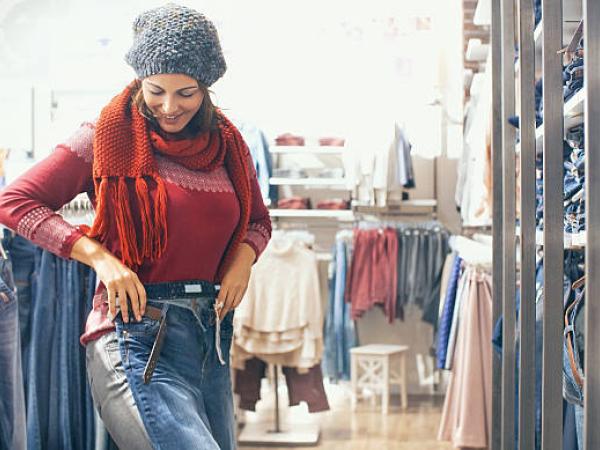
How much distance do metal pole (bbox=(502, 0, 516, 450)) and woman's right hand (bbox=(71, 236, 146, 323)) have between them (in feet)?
5.30

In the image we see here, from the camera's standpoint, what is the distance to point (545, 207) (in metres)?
2.24

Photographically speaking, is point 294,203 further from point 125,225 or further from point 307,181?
point 125,225

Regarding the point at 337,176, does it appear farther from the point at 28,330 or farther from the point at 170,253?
the point at 170,253

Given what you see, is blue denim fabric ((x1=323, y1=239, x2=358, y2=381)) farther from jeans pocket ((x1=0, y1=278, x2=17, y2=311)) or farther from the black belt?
the black belt

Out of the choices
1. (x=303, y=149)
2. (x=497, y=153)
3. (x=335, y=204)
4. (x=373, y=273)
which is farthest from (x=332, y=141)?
(x=497, y=153)

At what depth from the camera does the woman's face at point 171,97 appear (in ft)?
6.23

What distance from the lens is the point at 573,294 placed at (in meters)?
2.49

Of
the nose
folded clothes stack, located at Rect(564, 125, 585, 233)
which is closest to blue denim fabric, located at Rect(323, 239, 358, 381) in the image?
folded clothes stack, located at Rect(564, 125, 585, 233)

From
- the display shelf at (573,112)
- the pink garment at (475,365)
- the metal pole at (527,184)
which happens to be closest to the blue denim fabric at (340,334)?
the pink garment at (475,365)

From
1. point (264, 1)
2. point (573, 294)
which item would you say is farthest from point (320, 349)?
point (264, 1)

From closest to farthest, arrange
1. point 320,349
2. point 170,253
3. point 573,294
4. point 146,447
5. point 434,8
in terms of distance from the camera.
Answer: point 146,447 < point 170,253 < point 573,294 < point 320,349 < point 434,8

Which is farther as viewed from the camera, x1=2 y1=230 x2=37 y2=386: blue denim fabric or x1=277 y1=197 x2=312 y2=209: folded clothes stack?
x1=277 y1=197 x2=312 y2=209: folded clothes stack

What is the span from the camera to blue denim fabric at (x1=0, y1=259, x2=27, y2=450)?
8.45ft

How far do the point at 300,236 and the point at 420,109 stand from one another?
220cm
